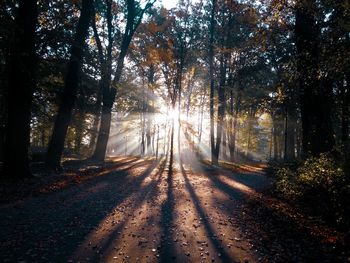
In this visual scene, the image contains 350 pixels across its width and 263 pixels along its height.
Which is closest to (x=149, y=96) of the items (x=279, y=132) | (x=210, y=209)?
(x=279, y=132)

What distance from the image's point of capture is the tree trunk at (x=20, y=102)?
1245 cm

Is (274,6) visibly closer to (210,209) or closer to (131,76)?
(210,209)

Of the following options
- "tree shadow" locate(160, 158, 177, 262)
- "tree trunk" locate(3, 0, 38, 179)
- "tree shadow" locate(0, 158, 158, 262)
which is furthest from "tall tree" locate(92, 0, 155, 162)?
"tree shadow" locate(160, 158, 177, 262)

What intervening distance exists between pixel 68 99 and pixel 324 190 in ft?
44.1

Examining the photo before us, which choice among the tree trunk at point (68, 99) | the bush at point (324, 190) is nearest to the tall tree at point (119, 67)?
the tree trunk at point (68, 99)

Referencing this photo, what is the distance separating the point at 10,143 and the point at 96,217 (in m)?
6.19

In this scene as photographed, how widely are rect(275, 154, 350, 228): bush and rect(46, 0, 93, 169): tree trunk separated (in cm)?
1125

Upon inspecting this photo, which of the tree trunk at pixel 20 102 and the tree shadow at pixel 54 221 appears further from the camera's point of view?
the tree trunk at pixel 20 102

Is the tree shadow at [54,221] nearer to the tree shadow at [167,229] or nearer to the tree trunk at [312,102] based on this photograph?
the tree shadow at [167,229]

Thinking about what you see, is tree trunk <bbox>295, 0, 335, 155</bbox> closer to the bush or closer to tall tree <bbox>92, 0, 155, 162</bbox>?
the bush

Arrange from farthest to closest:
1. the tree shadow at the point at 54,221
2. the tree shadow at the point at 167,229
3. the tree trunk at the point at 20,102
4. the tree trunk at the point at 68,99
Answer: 1. the tree trunk at the point at 68,99
2. the tree trunk at the point at 20,102
3. the tree shadow at the point at 167,229
4. the tree shadow at the point at 54,221

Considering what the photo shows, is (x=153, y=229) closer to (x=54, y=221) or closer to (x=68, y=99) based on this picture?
(x=54, y=221)

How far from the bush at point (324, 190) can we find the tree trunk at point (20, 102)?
31.6 feet

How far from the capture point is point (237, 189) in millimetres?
14453
